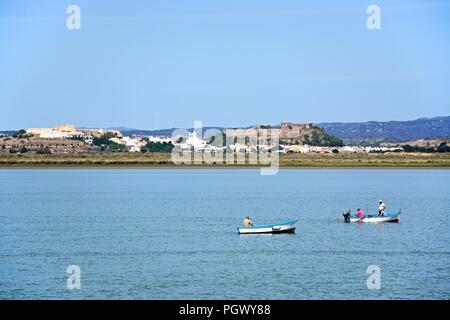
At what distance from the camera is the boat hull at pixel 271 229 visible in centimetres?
5484

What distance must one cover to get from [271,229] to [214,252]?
29.5 feet

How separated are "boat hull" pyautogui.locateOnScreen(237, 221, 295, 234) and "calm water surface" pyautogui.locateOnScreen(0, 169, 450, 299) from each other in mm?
502

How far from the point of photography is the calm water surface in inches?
1436

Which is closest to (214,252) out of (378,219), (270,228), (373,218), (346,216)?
(270,228)

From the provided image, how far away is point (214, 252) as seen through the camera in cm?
4725

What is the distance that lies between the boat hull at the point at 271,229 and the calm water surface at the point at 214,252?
0.50 meters

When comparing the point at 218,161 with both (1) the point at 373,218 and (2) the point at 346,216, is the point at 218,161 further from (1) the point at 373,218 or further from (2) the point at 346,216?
(1) the point at 373,218

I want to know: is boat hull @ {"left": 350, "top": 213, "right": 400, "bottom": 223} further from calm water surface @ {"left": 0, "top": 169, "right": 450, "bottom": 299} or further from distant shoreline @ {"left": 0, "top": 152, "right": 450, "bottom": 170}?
distant shoreline @ {"left": 0, "top": 152, "right": 450, "bottom": 170}

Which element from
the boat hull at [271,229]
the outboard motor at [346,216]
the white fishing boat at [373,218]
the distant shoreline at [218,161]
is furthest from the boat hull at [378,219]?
the distant shoreline at [218,161]

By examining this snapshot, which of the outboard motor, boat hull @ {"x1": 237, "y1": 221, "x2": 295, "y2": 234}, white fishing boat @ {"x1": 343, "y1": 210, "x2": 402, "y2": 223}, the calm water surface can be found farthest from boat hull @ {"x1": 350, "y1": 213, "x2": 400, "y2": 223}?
boat hull @ {"x1": 237, "y1": 221, "x2": 295, "y2": 234}

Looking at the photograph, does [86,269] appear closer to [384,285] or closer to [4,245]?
[4,245]

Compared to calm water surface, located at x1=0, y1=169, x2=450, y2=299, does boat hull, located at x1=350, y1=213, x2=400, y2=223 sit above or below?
above

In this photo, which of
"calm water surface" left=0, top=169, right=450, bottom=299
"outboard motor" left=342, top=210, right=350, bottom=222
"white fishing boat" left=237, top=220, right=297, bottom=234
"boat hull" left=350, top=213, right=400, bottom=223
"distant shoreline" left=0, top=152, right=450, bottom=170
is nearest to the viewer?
"calm water surface" left=0, top=169, right=450, bottom=299

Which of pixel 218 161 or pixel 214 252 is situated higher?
pixel 218 161
